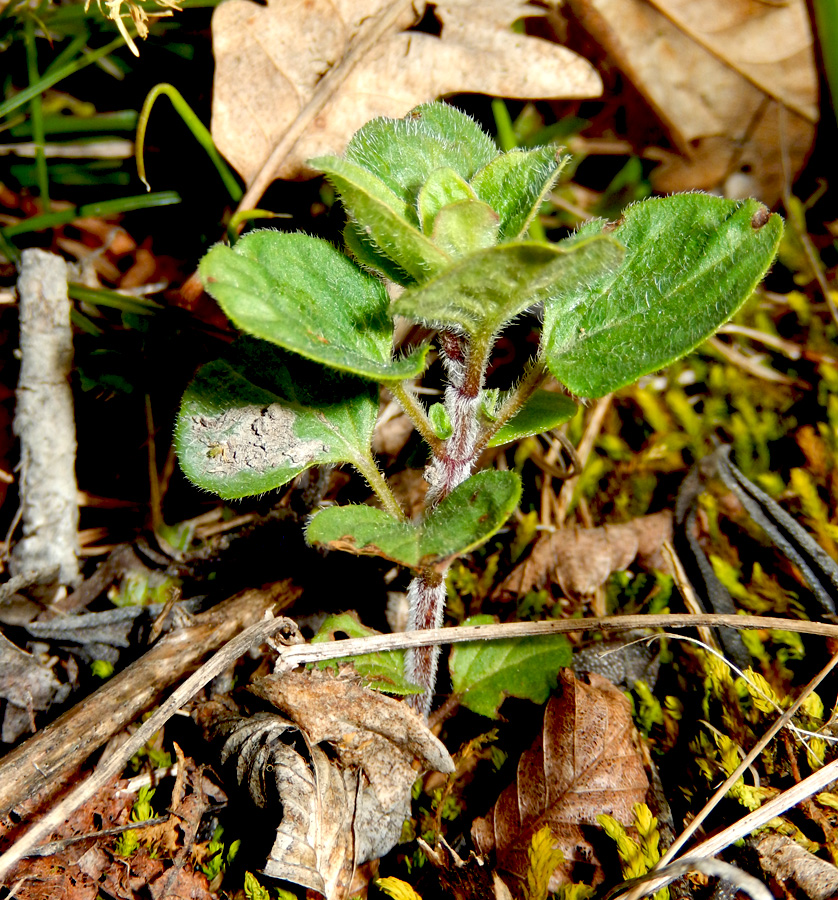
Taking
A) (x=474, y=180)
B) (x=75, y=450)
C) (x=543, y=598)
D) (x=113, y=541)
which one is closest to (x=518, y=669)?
(x=543, y=598)

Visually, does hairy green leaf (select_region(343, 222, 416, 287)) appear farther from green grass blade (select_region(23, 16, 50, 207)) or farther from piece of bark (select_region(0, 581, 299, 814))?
green grass blade (select_region(23, 16, 50, 207))

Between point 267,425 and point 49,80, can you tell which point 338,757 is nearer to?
point 267,425

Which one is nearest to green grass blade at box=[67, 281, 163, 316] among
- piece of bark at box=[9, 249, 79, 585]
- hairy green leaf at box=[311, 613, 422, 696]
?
piece of bark at box=[9, 249, 79, 585]

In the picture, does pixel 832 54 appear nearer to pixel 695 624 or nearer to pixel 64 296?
pixel 695 624

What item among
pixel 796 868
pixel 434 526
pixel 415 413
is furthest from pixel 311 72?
pixel 796 868

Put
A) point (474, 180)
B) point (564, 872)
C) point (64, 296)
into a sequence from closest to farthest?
point (474, 180) < point (564, 872) < point (64, 296)

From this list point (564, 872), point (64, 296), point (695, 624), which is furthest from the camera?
point (64, 296)
